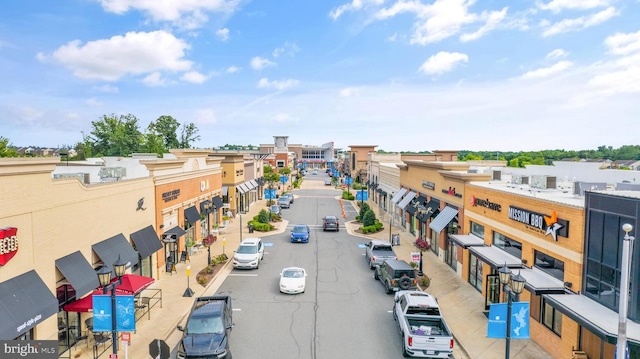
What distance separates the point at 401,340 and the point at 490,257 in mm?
6370

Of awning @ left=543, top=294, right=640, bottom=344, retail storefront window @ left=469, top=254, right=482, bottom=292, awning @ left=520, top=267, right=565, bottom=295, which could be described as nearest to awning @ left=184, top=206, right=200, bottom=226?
retail storefront window @ left=469, top=254, right=482, bottom=292

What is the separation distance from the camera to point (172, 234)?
2603 cm

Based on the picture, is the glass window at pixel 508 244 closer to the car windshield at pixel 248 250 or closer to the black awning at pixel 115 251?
A: the car windshield at pixel 248 250

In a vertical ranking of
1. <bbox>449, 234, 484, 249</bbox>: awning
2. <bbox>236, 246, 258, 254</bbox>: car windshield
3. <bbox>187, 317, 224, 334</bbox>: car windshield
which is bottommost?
<bbox>236, 246, 258, 254</bbox>: car windshield

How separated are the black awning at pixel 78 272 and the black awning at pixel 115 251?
124 centimetres

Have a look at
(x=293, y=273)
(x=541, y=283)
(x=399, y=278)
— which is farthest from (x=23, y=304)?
(x=541, y=283)

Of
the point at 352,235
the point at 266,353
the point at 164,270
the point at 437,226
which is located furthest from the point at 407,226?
the point at 266,353

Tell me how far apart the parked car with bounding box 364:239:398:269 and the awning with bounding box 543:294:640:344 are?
13.2 m

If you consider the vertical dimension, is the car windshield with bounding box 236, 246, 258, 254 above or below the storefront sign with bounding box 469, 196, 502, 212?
below

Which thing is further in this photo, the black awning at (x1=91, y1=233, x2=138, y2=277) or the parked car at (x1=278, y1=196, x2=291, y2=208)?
the parked car at (x1=278, y1=196, x2=291, y2=208)

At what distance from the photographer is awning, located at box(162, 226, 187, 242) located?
2541 centimetres

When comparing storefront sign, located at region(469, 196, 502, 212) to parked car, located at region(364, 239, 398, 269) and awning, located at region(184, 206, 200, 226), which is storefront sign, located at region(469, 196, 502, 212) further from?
awning, located at region(184, 206, 200, 226)

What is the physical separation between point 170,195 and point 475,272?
2066cm

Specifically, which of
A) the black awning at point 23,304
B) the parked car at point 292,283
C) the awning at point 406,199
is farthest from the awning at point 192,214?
the awning at point 406,199
